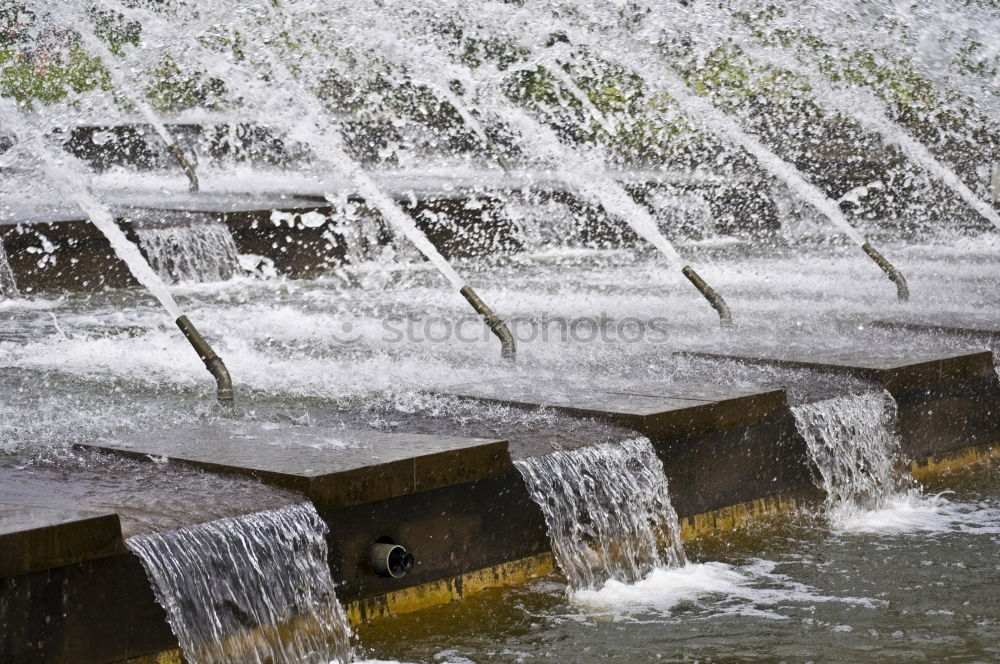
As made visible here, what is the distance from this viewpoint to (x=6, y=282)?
10602 millimetres

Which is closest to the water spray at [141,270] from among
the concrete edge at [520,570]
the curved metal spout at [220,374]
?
the curved metal spout at [220,374]

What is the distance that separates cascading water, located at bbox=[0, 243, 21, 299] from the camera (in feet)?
34.7

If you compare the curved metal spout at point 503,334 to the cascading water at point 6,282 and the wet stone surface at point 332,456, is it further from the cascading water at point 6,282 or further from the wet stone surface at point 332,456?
the cascading water at point 6,282

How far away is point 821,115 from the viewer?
23.8 metres

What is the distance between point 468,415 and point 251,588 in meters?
1.63

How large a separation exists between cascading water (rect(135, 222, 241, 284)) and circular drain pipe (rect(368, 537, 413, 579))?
702cm

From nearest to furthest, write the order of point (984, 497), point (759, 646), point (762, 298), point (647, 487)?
point (759, 646) → point (647, 487) → point (984, 497) → point (762, 298)

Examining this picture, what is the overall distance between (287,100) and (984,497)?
14.0 m

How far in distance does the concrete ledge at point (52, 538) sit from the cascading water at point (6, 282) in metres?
6.91

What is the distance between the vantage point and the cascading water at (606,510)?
17.0 ft

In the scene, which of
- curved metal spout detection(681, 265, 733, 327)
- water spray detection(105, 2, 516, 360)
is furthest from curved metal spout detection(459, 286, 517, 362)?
curved metal spout detection(681, 265, 733, 327)

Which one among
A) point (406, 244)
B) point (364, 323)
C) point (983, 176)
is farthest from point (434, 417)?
point (983, 176)

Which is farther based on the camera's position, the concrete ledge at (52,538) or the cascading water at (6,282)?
the cascading water at (6,282)

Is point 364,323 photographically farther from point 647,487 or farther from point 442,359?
point 647,487
